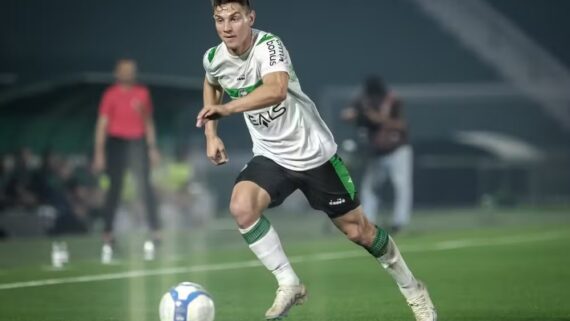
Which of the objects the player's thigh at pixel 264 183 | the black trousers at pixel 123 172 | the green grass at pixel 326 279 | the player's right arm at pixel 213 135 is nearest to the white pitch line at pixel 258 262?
the green grass at pixel 326 279

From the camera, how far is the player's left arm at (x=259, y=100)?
24.3 ft

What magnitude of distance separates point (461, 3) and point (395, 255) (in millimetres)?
22468

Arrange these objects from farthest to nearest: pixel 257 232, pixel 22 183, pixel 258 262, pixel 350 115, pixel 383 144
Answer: pixel 22 183 < pixel 383 144 < pixel 350 115 < pixel 258 262 < pixel 257 232

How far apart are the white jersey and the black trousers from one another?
6.62 metres

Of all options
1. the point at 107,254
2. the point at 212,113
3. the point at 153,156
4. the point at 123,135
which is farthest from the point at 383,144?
the point at 212,113

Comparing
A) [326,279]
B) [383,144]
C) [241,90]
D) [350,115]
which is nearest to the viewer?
[241,90]

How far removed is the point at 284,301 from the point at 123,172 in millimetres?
7534

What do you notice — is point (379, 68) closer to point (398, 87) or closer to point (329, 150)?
point (398, 87)

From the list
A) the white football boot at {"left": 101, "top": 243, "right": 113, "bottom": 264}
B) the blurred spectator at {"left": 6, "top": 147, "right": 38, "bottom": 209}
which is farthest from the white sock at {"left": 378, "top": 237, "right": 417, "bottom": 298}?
the blurred spectator at {"left": 6, "top": 147, "right": 38, "bottom": 209}

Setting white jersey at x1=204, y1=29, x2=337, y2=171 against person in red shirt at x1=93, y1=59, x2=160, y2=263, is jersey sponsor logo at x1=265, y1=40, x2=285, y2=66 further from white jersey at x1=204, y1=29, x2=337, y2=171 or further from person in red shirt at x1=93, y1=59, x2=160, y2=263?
person in red shirt at x1=93, y1=59, x2=160, y2=263

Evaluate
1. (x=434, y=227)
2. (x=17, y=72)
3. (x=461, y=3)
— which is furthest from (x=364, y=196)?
(x=461, y=3)

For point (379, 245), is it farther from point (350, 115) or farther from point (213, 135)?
point (350, 115)

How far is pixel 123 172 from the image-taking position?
15.1 metres

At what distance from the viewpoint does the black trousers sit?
14844 mm
